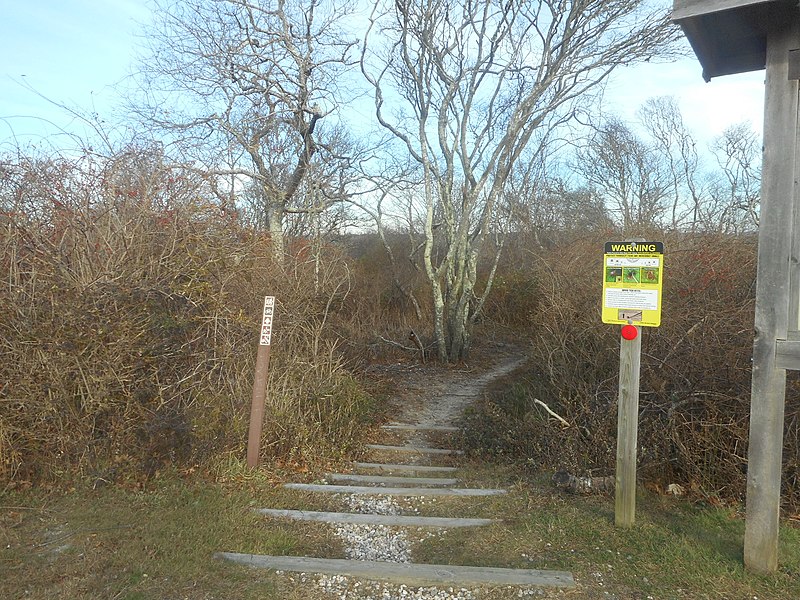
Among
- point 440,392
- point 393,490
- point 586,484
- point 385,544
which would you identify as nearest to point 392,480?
point 393,490

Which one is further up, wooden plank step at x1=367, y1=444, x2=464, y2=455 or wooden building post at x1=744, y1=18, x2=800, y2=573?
wooden building post at x1=744, y1=18, x2=800, y2=573

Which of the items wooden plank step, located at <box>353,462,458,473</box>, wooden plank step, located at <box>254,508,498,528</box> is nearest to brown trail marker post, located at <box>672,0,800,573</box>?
wooden plank step, located at <box>254,508,498,528</box>

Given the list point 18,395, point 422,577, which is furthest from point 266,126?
point 422,577

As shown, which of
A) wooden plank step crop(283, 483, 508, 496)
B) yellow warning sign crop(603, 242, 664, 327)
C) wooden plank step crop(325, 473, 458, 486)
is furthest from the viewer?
wooden plank step crop(325, 473, 458, 486)

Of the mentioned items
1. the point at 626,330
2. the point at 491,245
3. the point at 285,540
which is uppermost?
the point at 491,245

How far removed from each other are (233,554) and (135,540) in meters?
0.74

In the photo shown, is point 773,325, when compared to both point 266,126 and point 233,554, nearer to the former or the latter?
point 233,554

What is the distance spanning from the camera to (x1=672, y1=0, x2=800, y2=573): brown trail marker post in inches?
149

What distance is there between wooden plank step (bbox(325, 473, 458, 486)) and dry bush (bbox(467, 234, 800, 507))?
1.05 m

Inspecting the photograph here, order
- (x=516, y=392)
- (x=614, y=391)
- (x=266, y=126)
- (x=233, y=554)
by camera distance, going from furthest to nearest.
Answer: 1. (x=266, y=126)
2. (x=516, y=392)
3. (x=614, y=391)
4. (x=233, y=554)

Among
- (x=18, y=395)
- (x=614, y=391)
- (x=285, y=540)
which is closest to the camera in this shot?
(x=285, y=540)

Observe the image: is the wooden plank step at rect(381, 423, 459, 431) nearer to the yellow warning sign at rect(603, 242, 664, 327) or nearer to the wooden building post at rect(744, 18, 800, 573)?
the yellow warning sign at rect(603, 242, 664, 327)

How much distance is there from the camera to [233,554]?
13.4 ft

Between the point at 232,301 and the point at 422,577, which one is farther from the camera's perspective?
the point at 232,301
